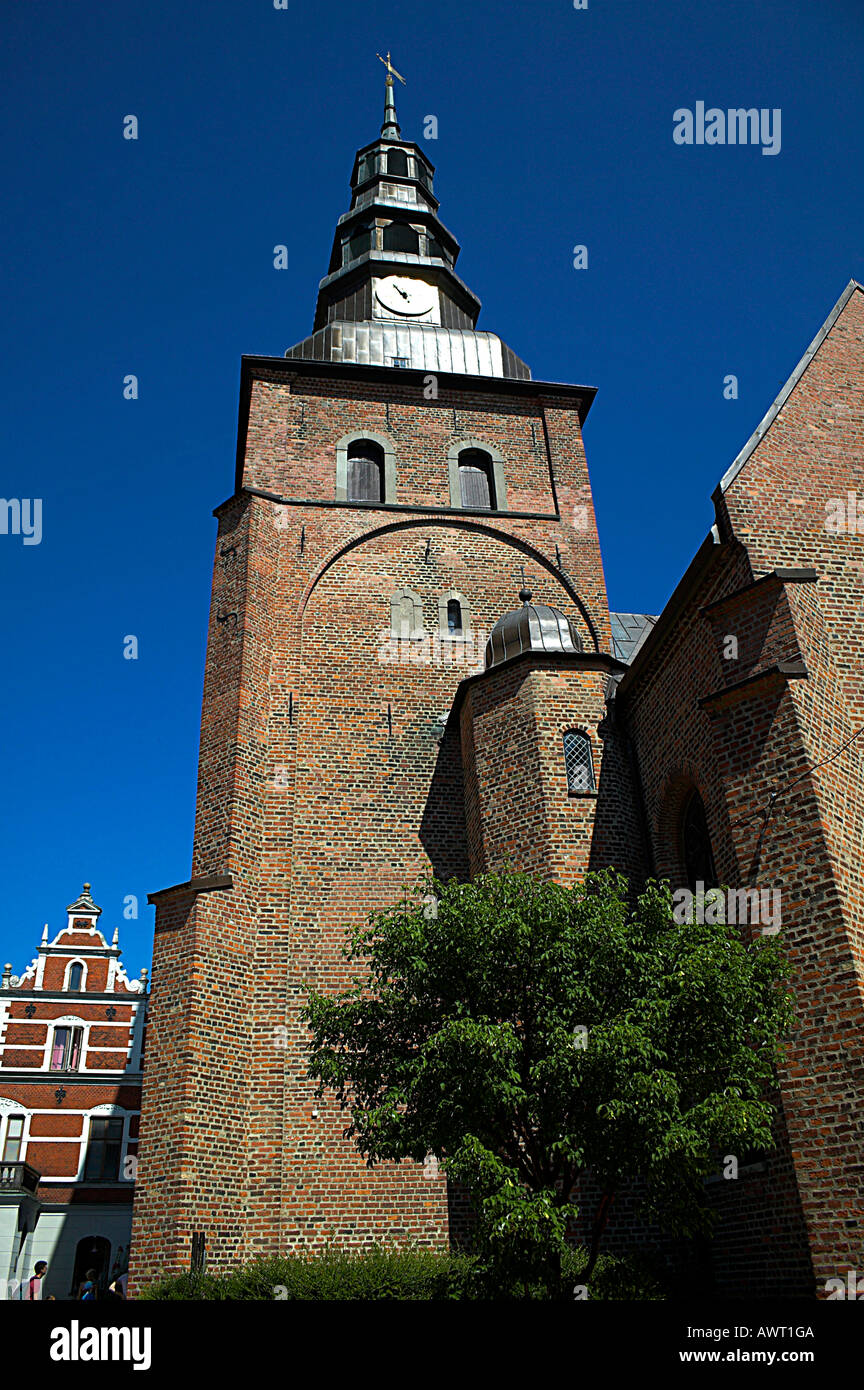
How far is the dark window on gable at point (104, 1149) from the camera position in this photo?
27.7 m

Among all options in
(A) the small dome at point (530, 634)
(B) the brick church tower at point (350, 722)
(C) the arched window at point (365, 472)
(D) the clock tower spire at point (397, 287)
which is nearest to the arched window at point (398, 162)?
(D) the clock tower spire at point (397, 287)

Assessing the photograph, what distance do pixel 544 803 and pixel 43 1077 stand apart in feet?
67.4

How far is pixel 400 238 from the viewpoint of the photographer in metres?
27.7

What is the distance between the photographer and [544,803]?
1448 cm

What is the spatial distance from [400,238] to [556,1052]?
961 inches

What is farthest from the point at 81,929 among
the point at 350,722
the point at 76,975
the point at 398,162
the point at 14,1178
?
the point at 398,162

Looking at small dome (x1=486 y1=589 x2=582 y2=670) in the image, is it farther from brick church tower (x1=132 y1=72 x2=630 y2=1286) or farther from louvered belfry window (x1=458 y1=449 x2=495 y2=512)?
louvered belfry window (x1=458 y1=449 x2=495 y2=512)

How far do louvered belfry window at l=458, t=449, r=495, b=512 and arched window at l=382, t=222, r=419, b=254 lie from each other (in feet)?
29.6

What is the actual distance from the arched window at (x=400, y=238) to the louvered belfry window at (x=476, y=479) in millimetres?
9021

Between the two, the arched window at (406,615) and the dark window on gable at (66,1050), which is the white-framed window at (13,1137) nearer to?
the dark window on gable at (66,1050)

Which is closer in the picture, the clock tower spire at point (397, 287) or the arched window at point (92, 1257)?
the clock tower spire at point (397, 287)

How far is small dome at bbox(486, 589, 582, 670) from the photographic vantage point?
1628 centimetres

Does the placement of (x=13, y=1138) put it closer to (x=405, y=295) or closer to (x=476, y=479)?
(x=476, y=479)
